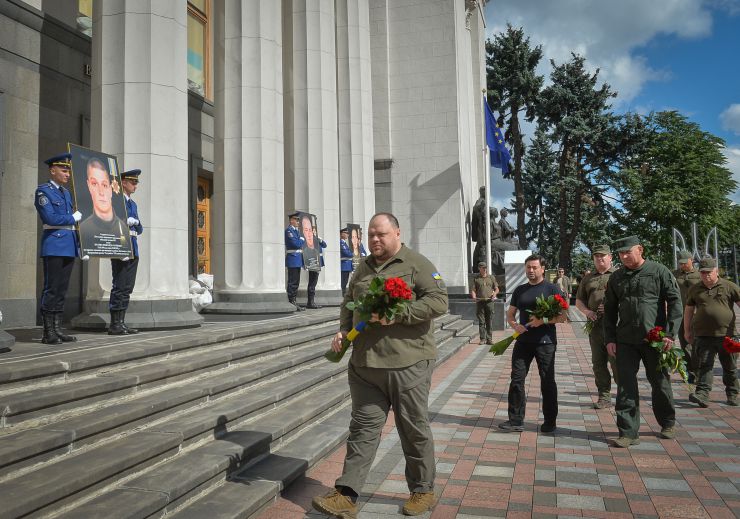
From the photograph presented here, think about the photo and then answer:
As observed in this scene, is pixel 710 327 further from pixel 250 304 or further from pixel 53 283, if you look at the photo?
pixel 53 283

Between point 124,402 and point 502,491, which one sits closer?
point 502,491

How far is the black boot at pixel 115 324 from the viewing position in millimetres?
7168

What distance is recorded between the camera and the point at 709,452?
554 centimetres

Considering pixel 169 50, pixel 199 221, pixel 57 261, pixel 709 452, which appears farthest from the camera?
pixel 199 221

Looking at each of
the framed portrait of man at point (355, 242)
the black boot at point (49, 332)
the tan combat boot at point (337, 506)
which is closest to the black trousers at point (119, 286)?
the black boot at point (49, 332)

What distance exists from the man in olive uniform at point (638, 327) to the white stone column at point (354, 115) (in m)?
11.3

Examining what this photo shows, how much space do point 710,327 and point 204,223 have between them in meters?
11.7

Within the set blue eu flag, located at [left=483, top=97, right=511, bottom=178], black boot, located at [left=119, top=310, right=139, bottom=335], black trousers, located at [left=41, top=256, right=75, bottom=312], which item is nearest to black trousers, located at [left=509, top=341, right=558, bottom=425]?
black boot, located at [left=119, top=310, right=139, bottom=335]

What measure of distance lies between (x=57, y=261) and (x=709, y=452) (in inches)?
268

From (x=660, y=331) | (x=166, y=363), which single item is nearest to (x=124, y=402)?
(x=166, y=363)

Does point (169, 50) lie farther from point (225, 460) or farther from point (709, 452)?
point (709, 452)

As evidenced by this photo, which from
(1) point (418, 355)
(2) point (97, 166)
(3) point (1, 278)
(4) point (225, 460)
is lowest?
(4) point (225, 460)

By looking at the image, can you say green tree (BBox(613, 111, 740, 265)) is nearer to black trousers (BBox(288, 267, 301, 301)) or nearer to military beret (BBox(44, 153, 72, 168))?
black trousers (BBox(288, 267, 301, 301))

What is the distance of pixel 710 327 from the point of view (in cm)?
784
